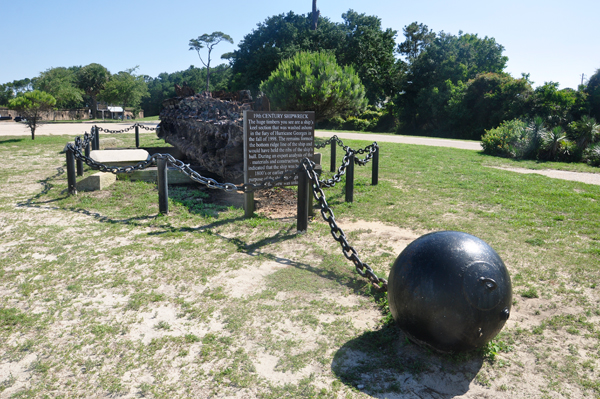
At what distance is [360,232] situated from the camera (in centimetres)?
593

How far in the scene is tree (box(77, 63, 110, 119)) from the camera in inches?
2049

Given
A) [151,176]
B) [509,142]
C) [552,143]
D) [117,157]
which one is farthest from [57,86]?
[552,143]

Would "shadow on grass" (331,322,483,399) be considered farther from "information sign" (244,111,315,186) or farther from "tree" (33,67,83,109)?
"tree" (33,67,83,109)

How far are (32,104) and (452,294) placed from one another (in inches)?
823

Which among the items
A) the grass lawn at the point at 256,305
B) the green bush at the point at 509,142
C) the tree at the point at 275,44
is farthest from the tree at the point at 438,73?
the grass lawn at the point at 256,305

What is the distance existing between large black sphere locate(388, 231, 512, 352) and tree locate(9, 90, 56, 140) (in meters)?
20.5

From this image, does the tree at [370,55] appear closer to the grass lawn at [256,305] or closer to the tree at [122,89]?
the tree at [122,89]

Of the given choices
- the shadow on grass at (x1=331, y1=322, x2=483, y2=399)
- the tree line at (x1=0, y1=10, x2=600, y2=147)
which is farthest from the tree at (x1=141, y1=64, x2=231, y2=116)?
the shadow on grass at (x1=331, y1=322, x2=483, y2=399)

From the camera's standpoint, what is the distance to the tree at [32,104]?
18422mm

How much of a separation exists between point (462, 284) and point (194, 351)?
191cm

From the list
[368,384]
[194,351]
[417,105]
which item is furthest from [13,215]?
[417,105]

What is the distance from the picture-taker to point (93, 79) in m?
52.3

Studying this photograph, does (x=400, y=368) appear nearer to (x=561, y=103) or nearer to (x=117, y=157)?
(x=117, y=157)

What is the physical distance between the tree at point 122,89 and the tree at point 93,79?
1137mm
